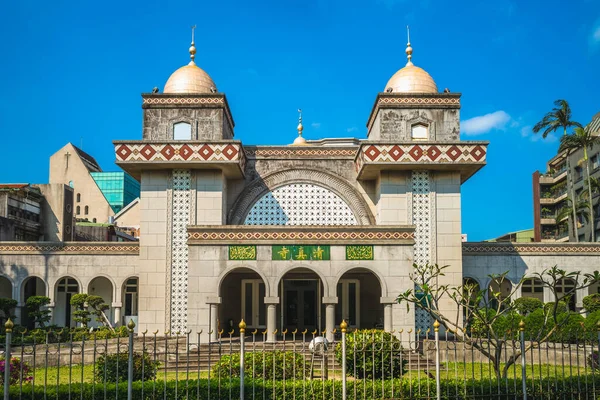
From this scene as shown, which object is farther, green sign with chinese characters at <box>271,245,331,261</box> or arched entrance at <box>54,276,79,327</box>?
arched entrance at <box>54,276,79,327</box>

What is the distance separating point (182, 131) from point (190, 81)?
2130mm

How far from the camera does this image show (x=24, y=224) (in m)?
32.0

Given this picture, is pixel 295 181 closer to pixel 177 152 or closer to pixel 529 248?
pixel 177 152

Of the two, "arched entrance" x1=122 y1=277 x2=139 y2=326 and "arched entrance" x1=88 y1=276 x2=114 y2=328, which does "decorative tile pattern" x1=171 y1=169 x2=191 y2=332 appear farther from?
"arched entrance" x1=88 y1=276 x2=114 y2=328

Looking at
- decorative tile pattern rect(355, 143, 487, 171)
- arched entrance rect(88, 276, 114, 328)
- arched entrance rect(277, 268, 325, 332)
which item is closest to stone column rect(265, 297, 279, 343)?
arched entrance rect(277, 268, 325, 332)

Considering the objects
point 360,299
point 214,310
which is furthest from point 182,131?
point 360,299

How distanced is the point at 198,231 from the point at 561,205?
3529cm

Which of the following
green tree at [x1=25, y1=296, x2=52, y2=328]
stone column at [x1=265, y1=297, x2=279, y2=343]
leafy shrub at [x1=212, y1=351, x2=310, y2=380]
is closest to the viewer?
leafy shrub at [x1=212, y1=351, x2=310, y2=380]

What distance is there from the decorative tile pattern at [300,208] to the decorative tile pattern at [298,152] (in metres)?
1.24

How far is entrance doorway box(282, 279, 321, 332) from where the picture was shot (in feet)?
76.2

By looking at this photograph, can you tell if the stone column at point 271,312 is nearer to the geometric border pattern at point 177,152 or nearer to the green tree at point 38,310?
the geometric border pattern at point 177,152

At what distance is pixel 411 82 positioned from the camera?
23891 mm

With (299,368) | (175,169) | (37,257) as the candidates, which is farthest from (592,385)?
(37,257)

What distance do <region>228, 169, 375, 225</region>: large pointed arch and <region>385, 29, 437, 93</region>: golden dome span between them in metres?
4.11
